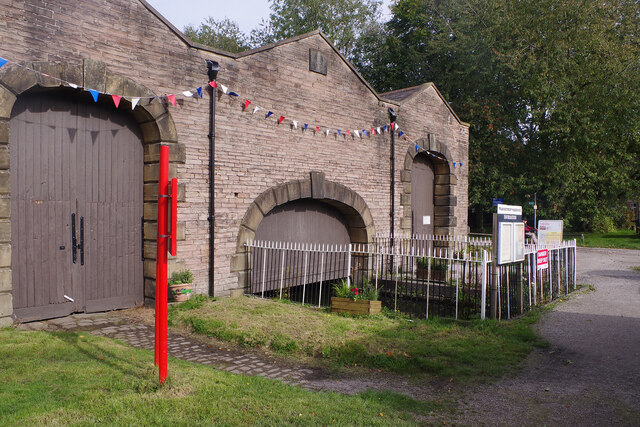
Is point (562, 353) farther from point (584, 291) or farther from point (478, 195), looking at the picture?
point (478, 195)

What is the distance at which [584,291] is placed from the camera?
11320 mm

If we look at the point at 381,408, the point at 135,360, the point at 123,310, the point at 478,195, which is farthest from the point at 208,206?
the point at 478,195

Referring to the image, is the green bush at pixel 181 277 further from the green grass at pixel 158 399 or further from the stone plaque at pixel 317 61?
the stone plaque at pixel 317 61

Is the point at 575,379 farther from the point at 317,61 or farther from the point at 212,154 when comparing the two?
the point at 317,61

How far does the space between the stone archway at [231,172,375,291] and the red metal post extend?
17.3ft

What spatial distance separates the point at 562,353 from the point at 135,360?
5.37 m

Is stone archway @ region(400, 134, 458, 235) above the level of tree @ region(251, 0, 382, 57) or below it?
below

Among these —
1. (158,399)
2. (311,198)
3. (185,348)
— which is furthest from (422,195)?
(158,399)

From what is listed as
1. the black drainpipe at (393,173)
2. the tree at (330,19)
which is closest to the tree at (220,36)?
the tree at (330,19)

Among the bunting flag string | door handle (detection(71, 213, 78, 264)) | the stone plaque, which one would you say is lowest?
door handle (detection(71, 213, 78, 264))

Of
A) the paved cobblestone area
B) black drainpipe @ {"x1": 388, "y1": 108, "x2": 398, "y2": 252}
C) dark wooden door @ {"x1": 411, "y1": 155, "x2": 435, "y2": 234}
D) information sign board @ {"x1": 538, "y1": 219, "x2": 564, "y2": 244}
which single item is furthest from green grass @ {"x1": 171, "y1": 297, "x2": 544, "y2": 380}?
dark wooden door @ {"x1": 411, "y1": 155, "x2": 435, "y2": 234}

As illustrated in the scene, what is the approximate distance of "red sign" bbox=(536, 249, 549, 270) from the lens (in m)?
9.73

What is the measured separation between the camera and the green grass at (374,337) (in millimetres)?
6129

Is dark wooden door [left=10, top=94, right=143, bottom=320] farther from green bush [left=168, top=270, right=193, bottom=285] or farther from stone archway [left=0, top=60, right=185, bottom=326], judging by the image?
green bush [left=168, top=270, right=193, bottom=285]
